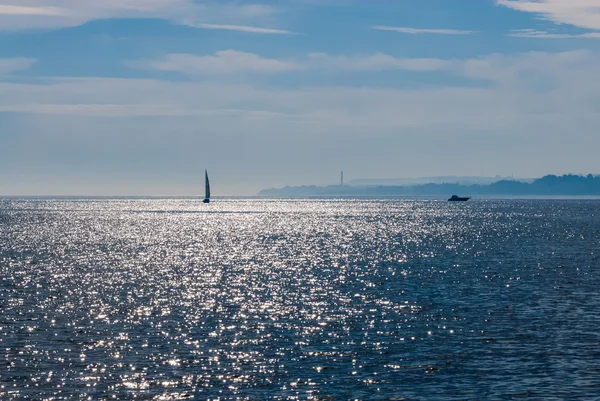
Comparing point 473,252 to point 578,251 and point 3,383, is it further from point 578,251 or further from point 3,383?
point 3,383

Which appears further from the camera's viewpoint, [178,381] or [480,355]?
[480,355]

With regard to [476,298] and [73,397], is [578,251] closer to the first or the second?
[476,298]

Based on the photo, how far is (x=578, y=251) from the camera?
127812 mm

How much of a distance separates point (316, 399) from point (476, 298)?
118 feet

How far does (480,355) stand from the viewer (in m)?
46.6

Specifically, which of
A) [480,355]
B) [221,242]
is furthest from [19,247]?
[480,355]

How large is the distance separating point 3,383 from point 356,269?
62554 millimetres

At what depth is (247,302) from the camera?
2692 inches

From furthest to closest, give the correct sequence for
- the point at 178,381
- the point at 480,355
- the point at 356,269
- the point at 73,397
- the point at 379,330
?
the point at 356,269 < the point at 379,330 < the point at 480,355 < the point at 178,381 < the point at 73,397

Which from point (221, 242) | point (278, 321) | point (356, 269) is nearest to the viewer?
point (278, 321)

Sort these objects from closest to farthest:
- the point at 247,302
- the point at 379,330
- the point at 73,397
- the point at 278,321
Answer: the point at 73,397 < the point at 379,330 < the point at 278,321 < the point at 247,302

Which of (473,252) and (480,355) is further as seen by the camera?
(473,252)

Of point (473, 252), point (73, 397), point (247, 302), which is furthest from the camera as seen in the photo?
point (473, 252)

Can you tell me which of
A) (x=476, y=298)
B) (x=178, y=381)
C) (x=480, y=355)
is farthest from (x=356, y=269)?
(x=178, y=381)
